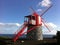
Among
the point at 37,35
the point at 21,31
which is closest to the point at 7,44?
the point at 21,31

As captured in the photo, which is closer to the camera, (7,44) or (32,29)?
(7,44)

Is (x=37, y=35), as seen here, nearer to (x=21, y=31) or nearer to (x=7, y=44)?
(x=21, y=31)

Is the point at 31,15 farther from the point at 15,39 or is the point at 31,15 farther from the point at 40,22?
the point at 15,39

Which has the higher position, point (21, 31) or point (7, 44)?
point (21, 31)

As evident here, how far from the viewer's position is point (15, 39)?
4616 cm

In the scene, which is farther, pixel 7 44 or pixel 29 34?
pixel 29 34

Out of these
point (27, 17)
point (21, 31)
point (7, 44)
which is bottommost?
point (7, 44)

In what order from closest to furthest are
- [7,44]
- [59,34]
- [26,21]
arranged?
[59,34], [7,44], [26,21]

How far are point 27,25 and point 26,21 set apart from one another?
1.17 m

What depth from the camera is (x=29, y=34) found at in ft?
156

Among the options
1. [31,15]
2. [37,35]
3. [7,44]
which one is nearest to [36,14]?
[31,15]

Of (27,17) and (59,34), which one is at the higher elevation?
(27,17)

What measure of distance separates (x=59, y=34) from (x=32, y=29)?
13.7 m

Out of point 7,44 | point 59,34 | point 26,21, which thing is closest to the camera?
point 59,34
